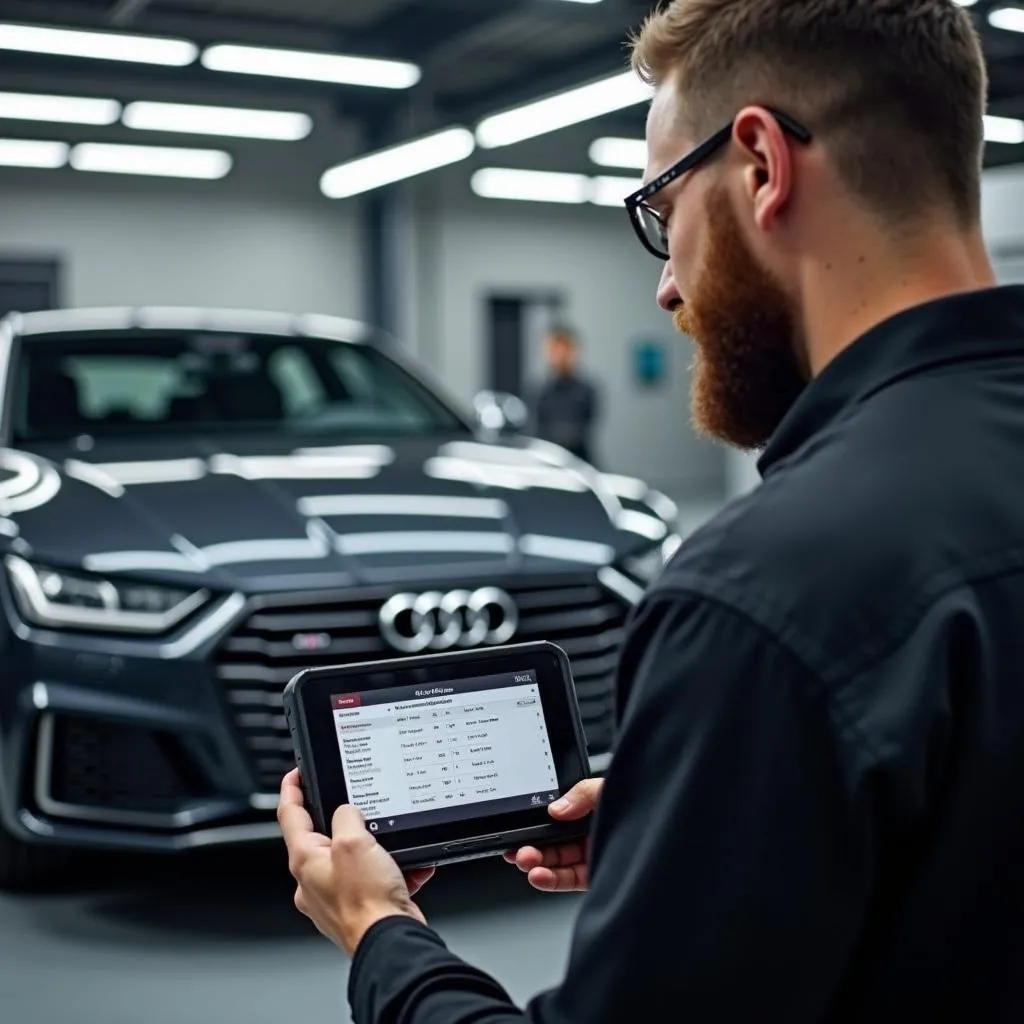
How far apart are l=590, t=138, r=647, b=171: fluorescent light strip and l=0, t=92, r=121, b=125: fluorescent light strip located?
4.66 metres

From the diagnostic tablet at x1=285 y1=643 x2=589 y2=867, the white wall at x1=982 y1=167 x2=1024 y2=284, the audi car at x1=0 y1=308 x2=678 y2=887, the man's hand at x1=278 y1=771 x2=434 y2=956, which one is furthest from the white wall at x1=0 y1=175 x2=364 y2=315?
the man's hand at x1=278 y1=771 x2=434 y2=956

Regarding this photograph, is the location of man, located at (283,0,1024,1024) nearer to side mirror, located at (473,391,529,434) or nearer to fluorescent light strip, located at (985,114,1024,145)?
side mirror, located at (473,391,529,434)

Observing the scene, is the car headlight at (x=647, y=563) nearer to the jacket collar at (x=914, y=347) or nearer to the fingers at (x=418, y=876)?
the fingers at (x=418, y=876)

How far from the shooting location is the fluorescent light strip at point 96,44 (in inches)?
333

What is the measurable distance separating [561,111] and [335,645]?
847 cm

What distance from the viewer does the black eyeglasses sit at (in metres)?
0.88

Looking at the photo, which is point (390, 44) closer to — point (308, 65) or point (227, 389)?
point (308, 65)

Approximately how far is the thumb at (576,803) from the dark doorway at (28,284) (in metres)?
13.2

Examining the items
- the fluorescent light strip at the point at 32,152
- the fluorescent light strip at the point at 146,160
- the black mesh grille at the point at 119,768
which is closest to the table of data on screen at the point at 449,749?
the black mesh grille at the point at 119,768

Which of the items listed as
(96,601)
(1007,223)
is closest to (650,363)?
(1007,223)

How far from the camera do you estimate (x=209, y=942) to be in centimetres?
279

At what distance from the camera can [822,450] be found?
2.63 feet

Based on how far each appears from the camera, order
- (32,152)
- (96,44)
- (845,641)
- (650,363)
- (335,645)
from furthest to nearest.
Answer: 1. (650,363)
2. (32,152)
3. (96,44)
4. (335,645)
5. (845,641)

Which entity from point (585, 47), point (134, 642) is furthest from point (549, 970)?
point (585, 47)
